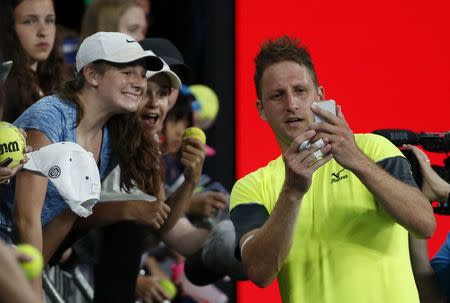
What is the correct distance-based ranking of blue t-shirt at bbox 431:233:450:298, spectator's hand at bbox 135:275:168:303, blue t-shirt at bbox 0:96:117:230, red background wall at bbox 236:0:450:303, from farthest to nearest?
1. red background wall at bbox 236:0:450:303
2. spectator's hand at bbox 135:275:168:303
3. blue t-shirt at bbox 431:233:450:298
4. blue t-shirt at bbox 0:96:117:230

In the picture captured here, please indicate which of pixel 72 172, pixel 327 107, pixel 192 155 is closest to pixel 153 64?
pixel 192 155

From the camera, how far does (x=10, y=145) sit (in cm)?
272

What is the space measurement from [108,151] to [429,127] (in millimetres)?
2089

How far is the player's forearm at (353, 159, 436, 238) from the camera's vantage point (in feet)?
8.50

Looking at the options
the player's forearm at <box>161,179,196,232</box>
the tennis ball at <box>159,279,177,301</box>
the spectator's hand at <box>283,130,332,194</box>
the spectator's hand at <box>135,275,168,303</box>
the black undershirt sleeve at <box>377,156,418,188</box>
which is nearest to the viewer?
the spectator's hand at <box>283,130,332,194</box>

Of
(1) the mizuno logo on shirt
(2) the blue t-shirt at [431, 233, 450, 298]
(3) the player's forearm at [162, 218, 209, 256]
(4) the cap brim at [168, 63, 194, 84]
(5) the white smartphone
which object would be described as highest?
(4) the cap brim at [168, 63, 194, 84]

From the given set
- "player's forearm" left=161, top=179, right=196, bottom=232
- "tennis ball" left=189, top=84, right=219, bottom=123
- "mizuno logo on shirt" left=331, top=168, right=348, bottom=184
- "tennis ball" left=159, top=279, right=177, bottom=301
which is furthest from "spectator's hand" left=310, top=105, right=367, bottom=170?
"tennis ball" left=189, top=84, right=219, bottom=123

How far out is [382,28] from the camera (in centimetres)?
514

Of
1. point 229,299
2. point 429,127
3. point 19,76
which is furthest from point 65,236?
point 429,127

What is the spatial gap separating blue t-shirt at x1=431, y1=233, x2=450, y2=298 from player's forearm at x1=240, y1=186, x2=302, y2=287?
28.3 inches

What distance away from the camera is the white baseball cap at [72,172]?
286 centimetres

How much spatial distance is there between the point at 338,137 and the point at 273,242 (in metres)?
0.29

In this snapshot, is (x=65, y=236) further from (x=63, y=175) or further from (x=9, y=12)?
(x=9, y=12)

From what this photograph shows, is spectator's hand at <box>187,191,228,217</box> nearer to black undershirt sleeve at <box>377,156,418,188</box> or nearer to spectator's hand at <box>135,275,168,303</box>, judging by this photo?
spectator's hand at <box>135,275,168,303</box>
